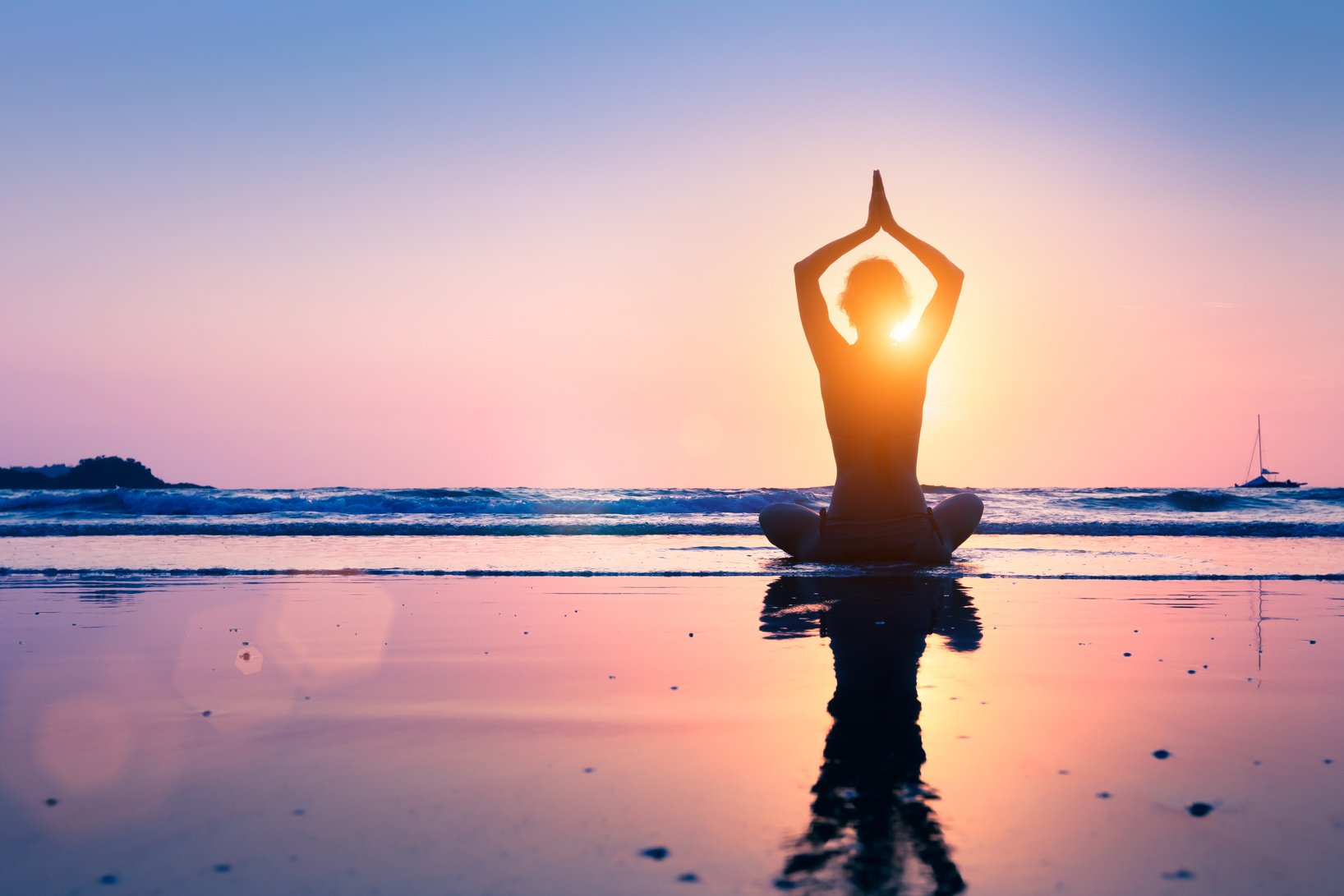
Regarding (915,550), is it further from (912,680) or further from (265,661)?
(265,661)

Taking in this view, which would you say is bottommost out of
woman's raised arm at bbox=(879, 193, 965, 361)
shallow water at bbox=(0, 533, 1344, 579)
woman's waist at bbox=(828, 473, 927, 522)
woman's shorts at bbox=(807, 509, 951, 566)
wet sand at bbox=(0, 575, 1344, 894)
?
shallow water at bbox=(0, 533, 1344, 579)

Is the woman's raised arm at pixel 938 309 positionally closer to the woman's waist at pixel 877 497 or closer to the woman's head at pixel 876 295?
the woman's head at pixel 876 295

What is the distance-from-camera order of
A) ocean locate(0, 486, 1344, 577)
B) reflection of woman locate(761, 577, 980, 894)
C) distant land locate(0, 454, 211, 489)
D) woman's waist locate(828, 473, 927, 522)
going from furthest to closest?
distant land locate(0, 454, 211, 489)
ocean locate(0, 486, 1344, 577)
woman's waist locate(828, 473, 927, 522)
reflection of woman locate(761, 577, 980, 894)

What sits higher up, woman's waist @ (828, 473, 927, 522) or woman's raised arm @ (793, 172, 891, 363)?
woman's raised arm @ (793, 172, 891, 363)

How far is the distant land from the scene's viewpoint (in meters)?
35.2

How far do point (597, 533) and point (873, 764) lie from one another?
45.0 ft

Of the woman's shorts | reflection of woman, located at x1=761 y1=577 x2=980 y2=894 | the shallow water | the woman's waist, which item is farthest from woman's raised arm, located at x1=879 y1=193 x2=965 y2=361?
reflection of woman, located at x1=761 y1=577 x2=980 y2=894

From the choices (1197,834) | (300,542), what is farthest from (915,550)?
(300,542)

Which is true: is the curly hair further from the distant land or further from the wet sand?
the distant land

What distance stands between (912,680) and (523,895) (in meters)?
1.93

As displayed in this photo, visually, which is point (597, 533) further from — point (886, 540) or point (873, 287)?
point (873, 287)

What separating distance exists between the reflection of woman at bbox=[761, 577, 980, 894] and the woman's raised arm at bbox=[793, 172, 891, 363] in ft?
7.91

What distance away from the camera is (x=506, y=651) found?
3781mm

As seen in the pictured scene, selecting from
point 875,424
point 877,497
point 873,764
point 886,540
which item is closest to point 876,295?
point 875,424
